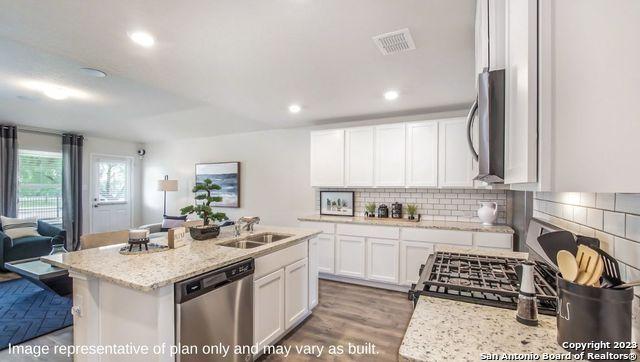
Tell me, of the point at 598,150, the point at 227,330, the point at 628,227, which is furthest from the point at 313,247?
the point at 598,150

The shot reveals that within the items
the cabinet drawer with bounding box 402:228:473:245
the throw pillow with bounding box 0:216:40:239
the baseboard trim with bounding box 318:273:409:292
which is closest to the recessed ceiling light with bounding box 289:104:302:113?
the cabinet drawer with bounding box 402:228:473:245

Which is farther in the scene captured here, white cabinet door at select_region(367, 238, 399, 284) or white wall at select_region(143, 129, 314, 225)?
white wall at select_region(143, 129, 314, 225)

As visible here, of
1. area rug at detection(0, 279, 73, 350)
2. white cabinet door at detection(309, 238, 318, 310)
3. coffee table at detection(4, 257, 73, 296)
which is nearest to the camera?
area rug at detection(0, 279, 73, 350)

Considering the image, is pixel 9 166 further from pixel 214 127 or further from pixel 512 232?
pixel 512 232

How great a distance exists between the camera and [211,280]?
173 centimetres

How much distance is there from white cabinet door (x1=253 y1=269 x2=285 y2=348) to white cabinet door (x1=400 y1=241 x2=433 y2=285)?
5.88 feet

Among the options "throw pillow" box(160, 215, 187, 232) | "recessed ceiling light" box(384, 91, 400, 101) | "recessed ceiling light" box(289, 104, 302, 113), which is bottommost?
"throw pillow" box(160, 215, 187, 232)

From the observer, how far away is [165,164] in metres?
6.68

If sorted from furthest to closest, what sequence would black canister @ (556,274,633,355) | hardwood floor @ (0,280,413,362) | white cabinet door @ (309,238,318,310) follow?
white cabinet door @ (309,238,318,310) → hardwood floor @ (0,280,413,362) → black canister @ (556,274,633,355)

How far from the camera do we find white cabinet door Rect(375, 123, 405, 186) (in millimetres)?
3879

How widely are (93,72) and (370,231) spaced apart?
3.47 metres

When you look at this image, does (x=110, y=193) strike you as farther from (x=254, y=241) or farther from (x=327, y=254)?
(x=254, y=241)

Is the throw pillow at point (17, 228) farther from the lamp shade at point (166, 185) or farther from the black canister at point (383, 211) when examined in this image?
the black canister at point (383, 211)

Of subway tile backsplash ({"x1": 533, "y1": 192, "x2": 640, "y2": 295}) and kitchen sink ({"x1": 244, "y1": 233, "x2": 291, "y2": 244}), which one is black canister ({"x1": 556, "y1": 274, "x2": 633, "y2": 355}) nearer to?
subway tile backsplash ({"x1": 533, "y1": 192, "x2": 640, "y2": 295})
